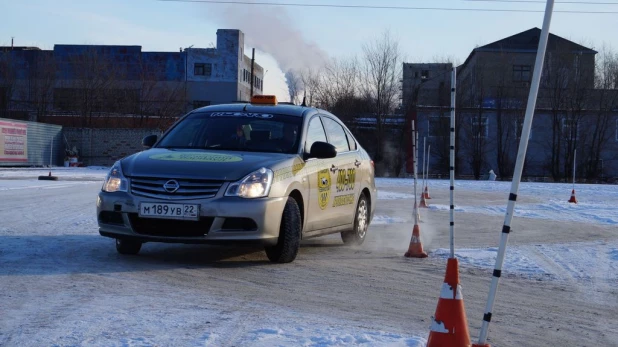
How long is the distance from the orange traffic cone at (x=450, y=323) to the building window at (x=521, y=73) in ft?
199

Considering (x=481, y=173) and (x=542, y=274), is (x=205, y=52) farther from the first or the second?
(x=542, y=274)

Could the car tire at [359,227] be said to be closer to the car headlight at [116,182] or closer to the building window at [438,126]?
the car headlight at [116,182]

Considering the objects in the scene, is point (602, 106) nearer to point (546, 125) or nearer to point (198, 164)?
point (546, 125)

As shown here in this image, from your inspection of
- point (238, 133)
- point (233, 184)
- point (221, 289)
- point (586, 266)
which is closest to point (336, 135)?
point (238, 133)

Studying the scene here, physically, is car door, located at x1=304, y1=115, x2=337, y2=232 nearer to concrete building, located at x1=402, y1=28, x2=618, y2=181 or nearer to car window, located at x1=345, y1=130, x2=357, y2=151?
car window, located at x1=345, y1=130, x2=357, y2=151

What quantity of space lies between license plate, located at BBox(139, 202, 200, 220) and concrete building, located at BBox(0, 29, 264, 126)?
57532 mm

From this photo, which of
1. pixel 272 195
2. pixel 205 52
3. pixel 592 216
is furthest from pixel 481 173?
pixel 272 195

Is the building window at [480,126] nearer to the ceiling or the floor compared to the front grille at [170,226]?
nearer to the ceiling

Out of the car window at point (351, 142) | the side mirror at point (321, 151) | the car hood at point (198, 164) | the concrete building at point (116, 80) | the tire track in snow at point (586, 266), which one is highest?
the concrete building at point (116, 80)

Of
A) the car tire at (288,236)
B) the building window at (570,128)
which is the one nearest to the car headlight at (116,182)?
the car tire at (288,236)

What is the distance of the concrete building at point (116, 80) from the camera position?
65.2m

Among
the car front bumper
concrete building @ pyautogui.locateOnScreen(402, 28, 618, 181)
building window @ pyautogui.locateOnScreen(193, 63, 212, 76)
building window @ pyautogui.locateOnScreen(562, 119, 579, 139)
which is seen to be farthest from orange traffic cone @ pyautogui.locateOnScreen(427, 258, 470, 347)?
building window @ pyautogui.locateOnScreen(193, 63, 212, 76)

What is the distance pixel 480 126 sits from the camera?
60375 mm

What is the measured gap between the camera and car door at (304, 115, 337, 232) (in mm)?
8156
